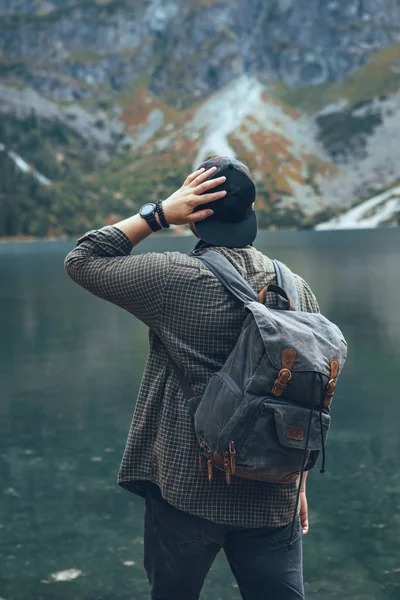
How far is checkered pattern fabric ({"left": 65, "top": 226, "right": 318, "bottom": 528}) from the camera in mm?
4184

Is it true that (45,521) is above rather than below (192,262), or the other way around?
below

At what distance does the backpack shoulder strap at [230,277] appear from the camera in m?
4.15

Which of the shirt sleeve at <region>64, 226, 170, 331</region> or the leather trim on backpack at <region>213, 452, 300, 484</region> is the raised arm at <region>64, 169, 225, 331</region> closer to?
the shirt sleeve at <region>64, 226, 170, 331</region>

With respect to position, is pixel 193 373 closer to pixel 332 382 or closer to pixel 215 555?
pixel 332 382

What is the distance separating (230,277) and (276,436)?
87 cm

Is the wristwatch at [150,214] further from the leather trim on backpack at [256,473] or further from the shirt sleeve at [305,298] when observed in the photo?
the leather trim on backpack at [256,473]

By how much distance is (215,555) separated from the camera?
4.23m

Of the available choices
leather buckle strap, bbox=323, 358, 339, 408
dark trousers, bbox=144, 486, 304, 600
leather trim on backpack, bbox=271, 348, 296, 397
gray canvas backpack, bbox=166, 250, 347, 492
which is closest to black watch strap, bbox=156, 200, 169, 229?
gray canvas backpack, bbox=166, 250, 347, 492

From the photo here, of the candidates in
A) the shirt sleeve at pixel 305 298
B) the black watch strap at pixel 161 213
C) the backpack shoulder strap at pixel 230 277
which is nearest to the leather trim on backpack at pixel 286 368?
the backpack shoulder strap at pixel 230 277

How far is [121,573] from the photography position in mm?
8594

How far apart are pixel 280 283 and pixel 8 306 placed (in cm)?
4192

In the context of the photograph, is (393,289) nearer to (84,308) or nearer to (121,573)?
(84,308)

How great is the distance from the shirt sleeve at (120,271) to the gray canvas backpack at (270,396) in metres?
0.47

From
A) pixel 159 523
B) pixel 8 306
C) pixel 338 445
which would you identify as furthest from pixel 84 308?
pixel 159 523
